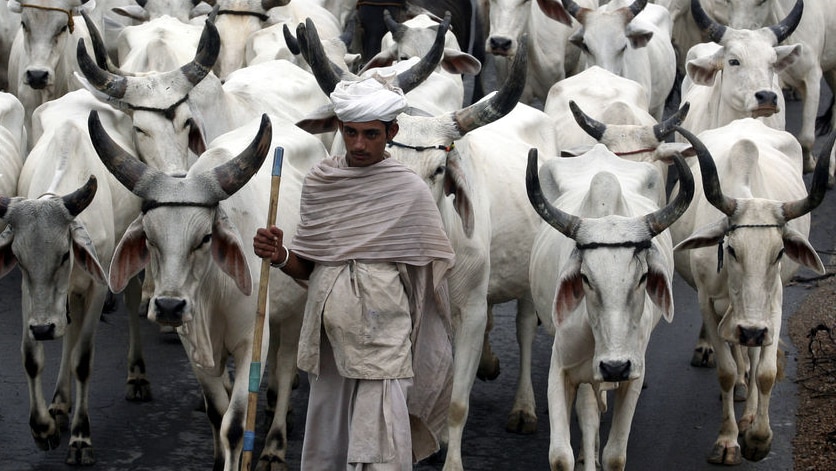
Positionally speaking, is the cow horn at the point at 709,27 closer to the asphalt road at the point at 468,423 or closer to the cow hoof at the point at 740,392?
the asphalt road at the point at 468,423

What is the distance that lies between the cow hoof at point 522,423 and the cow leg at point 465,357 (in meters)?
0.77

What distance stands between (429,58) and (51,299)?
229 centimetres

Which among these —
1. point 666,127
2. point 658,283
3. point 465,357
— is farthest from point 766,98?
point 658,283

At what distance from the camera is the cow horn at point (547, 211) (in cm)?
707

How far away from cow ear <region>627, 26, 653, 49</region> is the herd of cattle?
825mm

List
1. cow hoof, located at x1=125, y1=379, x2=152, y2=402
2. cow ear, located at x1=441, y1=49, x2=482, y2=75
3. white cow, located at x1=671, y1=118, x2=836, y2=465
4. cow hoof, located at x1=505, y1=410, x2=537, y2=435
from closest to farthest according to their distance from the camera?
white cow, located at x1=671, y1=118, x2=836, y2=465 → cow hoof, located at x1=505, y1=410, x2=537, y2=435 → cow hoof, located at x1=125, y1=379, x2=152, y2=402 → cow ear, located at x1=441, y1=49, x2=482, y2=75

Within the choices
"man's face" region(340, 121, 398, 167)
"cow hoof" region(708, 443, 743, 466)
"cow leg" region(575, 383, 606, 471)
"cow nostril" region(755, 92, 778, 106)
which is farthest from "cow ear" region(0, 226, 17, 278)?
"cow nostril" region(755, 92, 778, 106)

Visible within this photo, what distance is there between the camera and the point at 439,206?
24.7 ft

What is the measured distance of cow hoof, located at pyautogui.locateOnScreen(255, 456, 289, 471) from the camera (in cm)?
801

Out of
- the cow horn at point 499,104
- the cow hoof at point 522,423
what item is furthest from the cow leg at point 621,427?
the cow hoof at point 522,423

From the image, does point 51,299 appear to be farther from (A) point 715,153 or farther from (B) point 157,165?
(A) point 715,153

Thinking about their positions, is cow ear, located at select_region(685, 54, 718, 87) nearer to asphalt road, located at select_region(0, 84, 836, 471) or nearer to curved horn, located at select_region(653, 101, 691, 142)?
asphalt road, located at select_region(0, 84, 836, 471)

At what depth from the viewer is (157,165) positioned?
8.69 meters

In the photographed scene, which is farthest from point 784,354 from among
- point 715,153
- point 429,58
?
point 429,58
